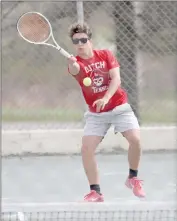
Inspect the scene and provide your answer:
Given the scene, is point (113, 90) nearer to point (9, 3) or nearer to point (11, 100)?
point (9, 3)

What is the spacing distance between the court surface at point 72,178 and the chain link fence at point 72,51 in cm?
68

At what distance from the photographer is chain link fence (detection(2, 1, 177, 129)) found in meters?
9.53

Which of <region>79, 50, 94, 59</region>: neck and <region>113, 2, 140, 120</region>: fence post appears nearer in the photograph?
<region>79, 50, 94, 59</region>: neck

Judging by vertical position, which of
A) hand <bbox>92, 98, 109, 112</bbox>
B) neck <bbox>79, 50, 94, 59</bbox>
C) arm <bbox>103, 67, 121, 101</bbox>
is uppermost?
neck <bbox>79, 50, 94, 59</bbox>

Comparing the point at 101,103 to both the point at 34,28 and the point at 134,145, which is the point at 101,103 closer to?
the point at 134,145

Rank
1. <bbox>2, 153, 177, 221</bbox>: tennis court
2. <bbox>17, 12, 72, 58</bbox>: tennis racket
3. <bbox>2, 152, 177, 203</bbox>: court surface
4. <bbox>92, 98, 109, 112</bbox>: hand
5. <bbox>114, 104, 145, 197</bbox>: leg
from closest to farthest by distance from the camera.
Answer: <bbox>2, 153, 177, 221</bbox>: tennis court, <bbox>92, 98, 109, 112</bbox>: hand, <bbox>114, 104, 145, 197</bbox>: leg, <bbox>17, 12, 72, 58</bbox>: tennis racket, <bbox>2, 152, 177, 203</bbox>: court surface

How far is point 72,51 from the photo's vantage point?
957 cm

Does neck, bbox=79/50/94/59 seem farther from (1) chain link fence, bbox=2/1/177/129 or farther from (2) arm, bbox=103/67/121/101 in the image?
(1) chain link fence, bbox=2/1/177/129

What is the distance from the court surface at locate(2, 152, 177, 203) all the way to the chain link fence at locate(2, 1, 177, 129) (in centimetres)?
68

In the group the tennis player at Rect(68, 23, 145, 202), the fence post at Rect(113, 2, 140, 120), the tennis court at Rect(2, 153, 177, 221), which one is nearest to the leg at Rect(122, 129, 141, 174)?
the tennis player at Rect(68, 23, 145, 202)

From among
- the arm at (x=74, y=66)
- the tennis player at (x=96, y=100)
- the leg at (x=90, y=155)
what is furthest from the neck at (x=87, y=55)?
the leg at (x=90, y=155)

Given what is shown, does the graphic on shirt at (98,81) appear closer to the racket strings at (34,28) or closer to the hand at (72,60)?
the hand at (72,60)

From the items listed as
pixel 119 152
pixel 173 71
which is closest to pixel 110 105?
pixel 119 152

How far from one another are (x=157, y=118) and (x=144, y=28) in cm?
105
